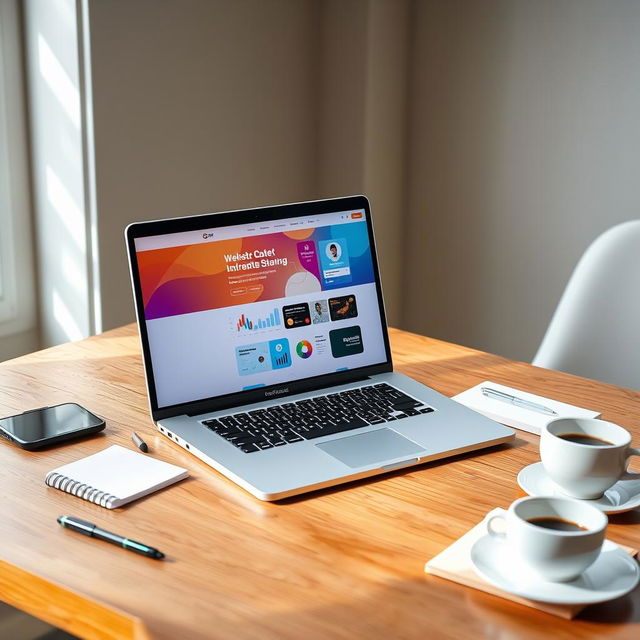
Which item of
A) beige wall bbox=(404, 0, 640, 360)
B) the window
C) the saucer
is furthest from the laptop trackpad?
beige wall bbox=(404, 0, 640, 360)

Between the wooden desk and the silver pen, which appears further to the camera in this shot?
the silver pen

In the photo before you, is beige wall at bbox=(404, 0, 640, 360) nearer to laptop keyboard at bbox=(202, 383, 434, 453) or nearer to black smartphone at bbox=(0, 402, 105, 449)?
laptop keyboard at bbox=(202, 383, 434, 453)

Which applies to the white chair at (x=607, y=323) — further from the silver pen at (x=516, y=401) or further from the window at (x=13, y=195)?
the window at (x=13, y=195)

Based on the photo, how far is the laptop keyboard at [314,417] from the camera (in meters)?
1.21

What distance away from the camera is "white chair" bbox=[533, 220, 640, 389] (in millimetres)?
1852

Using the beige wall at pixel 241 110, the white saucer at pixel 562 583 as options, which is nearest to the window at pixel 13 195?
the beige wall at pixel 241 110

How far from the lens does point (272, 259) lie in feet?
4.41

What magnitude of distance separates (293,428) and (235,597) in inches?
14.5

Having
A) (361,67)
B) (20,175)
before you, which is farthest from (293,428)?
(361,67)

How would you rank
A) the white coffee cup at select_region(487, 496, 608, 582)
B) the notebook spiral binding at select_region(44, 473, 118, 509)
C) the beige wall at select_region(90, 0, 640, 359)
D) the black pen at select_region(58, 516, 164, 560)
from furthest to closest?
the beige wall at select_region(90, 0, 640, 359) < the notebook spiral binding at select_region(44, 473, 118, 509) < the black pen at select_region(58, 516, 164, 560) < the white coffee cup at select_region(487, 496, 608, 582)

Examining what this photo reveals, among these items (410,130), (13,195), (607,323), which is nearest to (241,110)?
(410,130)

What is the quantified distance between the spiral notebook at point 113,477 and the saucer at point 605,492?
0.41m

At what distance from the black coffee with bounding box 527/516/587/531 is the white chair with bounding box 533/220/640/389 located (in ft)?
3.14

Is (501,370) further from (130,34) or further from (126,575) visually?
(130,34)
